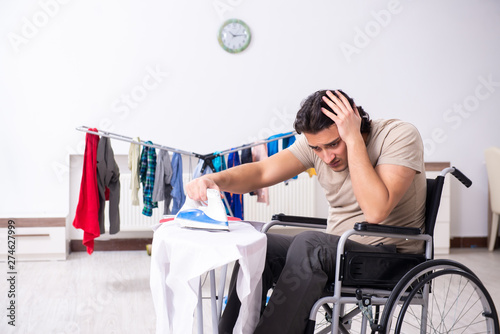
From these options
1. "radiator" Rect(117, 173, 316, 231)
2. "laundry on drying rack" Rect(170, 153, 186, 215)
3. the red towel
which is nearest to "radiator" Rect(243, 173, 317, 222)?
"radiator" Rect(117, 173, 316, 231)

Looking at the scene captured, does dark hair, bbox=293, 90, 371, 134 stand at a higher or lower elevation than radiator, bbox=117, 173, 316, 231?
higher

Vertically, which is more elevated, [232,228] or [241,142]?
[241,142]

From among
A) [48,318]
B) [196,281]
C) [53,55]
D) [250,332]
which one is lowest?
[48,318]

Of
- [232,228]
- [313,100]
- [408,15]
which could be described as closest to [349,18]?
[408,15]

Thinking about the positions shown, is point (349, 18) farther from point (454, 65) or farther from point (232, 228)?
point (232, 228)

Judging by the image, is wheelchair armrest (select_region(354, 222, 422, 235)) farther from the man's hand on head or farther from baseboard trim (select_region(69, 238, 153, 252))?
baseboard trim (select_region(69, 238, 153, 252))

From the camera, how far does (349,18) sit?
15.0ft

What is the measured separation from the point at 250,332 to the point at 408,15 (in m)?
3.78

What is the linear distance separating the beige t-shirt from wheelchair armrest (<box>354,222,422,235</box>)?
0.14m

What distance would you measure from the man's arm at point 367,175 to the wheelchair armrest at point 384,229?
52 mm

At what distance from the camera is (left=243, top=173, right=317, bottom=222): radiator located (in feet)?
14.5

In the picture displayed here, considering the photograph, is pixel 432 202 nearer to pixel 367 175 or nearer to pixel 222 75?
pixel 367 175

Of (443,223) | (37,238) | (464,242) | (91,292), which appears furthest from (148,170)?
(464,242)

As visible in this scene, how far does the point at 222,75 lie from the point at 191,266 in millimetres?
3242
